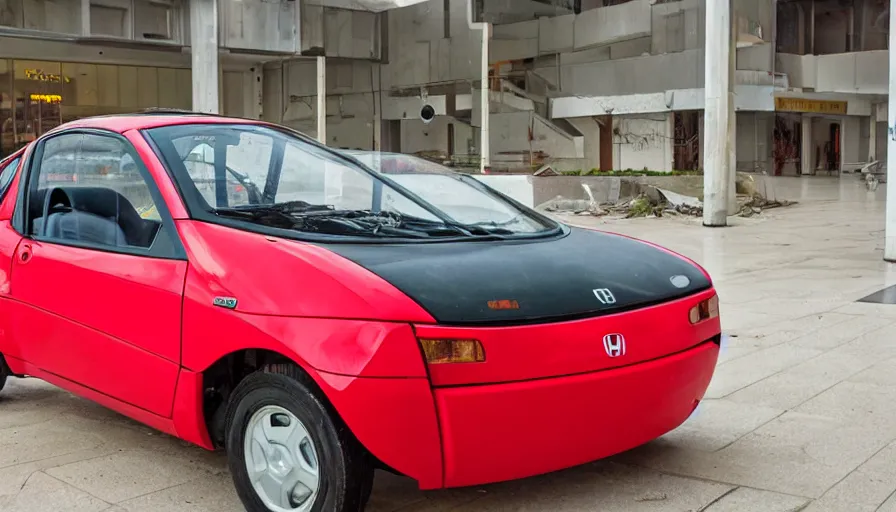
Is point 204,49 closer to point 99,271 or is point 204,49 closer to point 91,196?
point 91,196

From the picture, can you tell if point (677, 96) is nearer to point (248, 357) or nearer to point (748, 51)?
point (748, 51)

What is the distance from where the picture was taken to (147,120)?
396 cm

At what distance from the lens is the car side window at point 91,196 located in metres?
3.67

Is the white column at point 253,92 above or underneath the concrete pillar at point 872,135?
above

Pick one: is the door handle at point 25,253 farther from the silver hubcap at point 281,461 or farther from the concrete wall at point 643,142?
the concrete wall at point 643,142

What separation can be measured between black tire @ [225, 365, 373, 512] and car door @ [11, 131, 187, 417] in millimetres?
486

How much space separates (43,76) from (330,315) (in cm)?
3281

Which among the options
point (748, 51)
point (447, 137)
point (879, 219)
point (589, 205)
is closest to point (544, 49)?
point (447, 137)

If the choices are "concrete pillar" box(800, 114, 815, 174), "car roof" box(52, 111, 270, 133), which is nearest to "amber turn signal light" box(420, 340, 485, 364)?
"car roof" box(52, 111, 270, 133)

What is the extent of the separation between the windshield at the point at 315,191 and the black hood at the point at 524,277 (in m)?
0.26

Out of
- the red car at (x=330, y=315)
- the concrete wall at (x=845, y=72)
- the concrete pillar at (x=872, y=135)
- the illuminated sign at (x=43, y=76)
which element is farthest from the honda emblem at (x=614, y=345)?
the concrete pillar at (x=872, y=135)

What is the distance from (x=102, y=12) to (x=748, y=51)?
813 inches

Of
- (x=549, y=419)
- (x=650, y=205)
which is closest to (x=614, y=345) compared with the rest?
(x=549, y=419)

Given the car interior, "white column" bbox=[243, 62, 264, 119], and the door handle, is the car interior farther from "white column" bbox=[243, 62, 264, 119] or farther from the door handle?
"white column" bbox=[243, 62, 264, 119]
